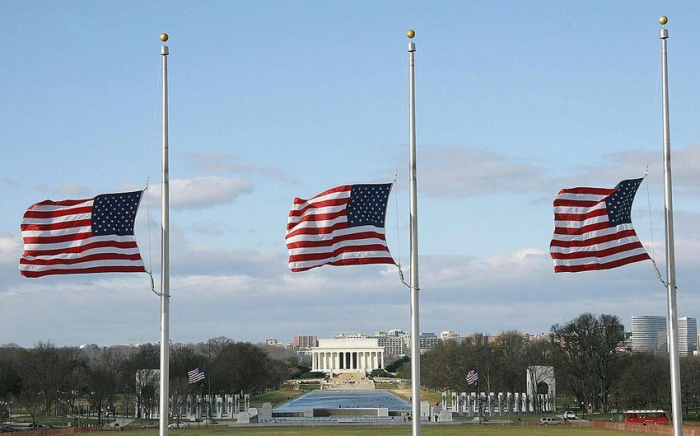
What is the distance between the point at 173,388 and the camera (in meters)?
106

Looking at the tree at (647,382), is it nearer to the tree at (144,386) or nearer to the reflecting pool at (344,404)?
the reflecting pool at (344,404)

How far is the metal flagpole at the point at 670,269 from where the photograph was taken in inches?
1046

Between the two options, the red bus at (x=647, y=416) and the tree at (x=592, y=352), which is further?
the tree at (x=592, y=352)

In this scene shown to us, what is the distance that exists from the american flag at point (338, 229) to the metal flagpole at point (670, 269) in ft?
24.6

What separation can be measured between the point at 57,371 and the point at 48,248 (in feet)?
303

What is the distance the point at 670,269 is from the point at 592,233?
2290mm

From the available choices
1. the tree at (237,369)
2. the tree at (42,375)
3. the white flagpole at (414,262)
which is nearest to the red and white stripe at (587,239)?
the white flagpole at (414,262)

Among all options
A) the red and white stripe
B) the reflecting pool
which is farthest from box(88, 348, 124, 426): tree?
the red and white stripe

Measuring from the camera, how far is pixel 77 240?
88.5ft

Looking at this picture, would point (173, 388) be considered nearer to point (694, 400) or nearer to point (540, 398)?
point (540, 398)

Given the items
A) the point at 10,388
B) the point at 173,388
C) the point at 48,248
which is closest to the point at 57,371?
the point at 10,388

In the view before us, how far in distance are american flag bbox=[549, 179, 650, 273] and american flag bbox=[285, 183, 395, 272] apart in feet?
15.4

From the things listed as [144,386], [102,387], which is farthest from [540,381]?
[102,387]

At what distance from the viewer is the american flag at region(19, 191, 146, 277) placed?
26906 millimetres
